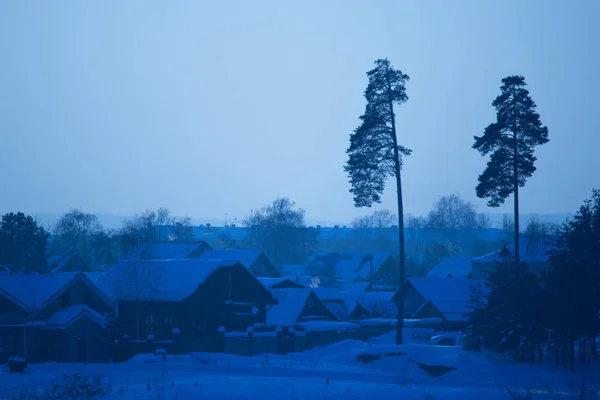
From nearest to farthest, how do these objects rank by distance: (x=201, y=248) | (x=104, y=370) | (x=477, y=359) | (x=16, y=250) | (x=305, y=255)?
(x=104, y=370) → (x=477, y=359) → (x=16, y=250) → (x=201, y=248) → (x=305, y=255)

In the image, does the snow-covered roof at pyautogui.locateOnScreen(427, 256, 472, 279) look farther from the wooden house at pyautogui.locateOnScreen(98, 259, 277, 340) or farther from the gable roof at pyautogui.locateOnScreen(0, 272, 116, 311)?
the gable roof at pyautogui.locateOnScreen(0, 272, 116, 311)

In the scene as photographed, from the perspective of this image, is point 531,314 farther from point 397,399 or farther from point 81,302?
point 81,302

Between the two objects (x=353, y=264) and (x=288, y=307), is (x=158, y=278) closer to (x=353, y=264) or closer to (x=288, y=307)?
(x=288, y=307)

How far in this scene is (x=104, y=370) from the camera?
2916 centimetres

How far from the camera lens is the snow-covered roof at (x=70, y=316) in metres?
41.8

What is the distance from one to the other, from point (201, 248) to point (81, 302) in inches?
2201

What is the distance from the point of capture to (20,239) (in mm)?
79875

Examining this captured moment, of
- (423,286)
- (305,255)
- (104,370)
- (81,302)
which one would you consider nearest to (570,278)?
(104,370)

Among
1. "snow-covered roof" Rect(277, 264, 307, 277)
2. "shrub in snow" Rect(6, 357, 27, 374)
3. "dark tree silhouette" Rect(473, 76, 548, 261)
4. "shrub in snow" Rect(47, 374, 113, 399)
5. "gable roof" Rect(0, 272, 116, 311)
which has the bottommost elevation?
"shrub in snow" Rect(6, 357, 27, 374)

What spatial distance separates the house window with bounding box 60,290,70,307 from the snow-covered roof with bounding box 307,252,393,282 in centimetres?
7756

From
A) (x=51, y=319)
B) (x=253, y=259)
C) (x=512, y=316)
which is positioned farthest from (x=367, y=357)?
(x=253, y=259)

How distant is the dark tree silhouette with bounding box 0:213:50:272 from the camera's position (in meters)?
79.7

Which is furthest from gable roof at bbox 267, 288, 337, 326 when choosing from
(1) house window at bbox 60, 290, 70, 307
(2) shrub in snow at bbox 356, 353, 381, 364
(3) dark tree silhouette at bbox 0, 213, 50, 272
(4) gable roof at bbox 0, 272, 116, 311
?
(3) dark tree silhouette at bbox 0, 213, 50, 272


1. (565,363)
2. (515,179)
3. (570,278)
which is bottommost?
(565,363)
